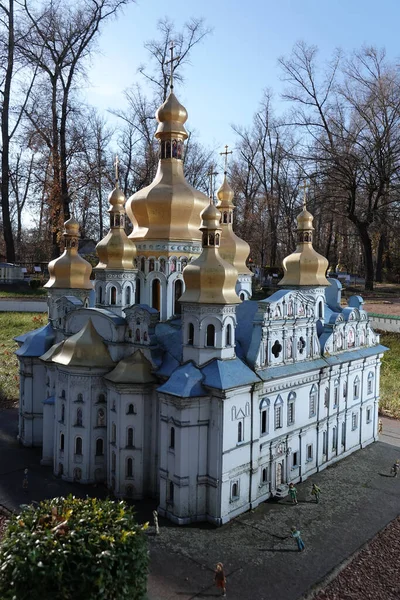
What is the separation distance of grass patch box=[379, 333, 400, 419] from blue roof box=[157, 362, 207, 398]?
12.7 meters

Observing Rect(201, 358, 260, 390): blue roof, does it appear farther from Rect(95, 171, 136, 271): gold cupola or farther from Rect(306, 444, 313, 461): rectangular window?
Rect(95, 171, 136, 271): gold cupola

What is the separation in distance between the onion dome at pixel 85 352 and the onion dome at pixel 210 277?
117 inches

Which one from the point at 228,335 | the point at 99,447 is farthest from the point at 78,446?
the point at 228,335

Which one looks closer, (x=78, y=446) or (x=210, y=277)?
(x=210, y=277)

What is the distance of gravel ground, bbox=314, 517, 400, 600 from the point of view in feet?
31.8

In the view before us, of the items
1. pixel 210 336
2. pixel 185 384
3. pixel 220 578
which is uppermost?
pixel 210 336

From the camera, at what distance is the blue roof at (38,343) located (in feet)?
54.4

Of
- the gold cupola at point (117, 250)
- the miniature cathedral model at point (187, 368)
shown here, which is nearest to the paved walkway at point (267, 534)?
the miniature cathedral model at point (187, 368)

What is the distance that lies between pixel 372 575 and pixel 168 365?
21.2 feet

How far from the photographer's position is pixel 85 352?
13.8 metres

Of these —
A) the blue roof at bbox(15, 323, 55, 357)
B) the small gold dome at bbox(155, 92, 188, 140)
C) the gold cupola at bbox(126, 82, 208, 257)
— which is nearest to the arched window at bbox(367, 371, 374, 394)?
the gold cupola at bbox(126, 82, 208, 257)

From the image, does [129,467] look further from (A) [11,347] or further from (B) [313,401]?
(A) [11,347]

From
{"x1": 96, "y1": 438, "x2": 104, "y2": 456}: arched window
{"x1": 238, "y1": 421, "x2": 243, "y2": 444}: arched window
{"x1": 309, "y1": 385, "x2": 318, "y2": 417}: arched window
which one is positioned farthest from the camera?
{"x1": 309, "y1": 385, "x2": 318, "y2": 417}: arched window

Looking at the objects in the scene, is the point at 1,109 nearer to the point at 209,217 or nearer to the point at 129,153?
the point at 129,153
